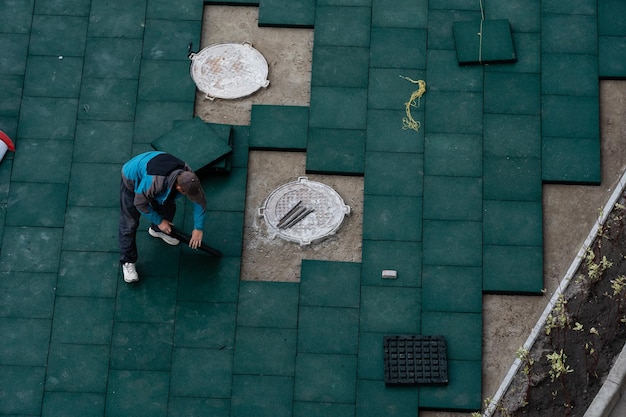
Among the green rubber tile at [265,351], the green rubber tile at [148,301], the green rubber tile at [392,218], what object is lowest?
the green rubber tile at [148,301]

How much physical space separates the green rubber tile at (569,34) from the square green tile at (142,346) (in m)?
4.96

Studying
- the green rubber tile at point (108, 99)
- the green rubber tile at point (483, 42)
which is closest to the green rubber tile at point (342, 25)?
the green rubber tile at point (483, 42)

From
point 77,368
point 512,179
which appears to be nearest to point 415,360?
point 512,179

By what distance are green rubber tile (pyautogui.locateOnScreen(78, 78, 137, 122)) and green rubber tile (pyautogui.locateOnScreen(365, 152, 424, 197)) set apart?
2540 mm

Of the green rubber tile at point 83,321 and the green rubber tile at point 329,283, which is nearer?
the green rubber tile at point 83,321

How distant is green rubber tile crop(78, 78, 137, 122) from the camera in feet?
30.2

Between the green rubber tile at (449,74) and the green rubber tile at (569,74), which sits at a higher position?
the green rubber tile at (569,74)

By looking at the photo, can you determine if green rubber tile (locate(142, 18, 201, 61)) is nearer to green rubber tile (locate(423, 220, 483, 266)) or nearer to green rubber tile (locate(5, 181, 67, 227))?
green rubber tile (locate(5, 181, 67, 227))

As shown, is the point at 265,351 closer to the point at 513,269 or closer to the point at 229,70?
the point at 513,269

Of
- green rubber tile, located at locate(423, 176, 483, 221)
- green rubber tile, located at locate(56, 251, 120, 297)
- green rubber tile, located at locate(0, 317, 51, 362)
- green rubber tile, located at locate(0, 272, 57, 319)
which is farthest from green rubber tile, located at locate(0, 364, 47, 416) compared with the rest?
green rubber tile, located at locate(423, 176, 483, 221)

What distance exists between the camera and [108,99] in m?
9.26

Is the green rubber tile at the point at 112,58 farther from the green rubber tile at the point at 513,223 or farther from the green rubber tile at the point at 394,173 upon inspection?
the green rubber tile at the point at 513,223

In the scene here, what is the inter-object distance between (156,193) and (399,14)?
366cm

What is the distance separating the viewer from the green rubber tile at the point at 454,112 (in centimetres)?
912
